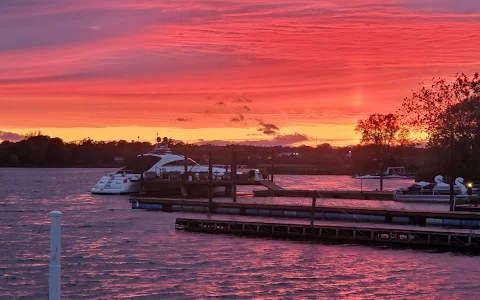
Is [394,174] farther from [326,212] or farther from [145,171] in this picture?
[326,212]

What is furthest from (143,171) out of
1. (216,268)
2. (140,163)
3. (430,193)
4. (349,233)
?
(216,268)

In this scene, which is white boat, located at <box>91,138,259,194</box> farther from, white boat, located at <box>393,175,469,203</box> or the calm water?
the calm water

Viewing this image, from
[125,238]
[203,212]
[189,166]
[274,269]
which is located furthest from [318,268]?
[189,166]

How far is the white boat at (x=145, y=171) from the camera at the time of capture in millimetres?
78062

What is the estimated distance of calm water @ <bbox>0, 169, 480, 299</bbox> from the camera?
2553 cm

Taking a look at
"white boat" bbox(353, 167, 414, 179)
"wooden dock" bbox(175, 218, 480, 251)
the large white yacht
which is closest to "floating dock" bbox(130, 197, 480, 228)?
"wooden dock" bbox(175, 218, 480, 251)

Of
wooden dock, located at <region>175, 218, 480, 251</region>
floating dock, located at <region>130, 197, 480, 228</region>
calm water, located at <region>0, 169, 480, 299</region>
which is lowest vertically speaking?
calm water, located at <region>0, 169, 480, 299</region>

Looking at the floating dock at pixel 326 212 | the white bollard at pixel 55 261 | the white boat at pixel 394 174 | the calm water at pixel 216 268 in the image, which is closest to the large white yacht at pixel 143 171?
the floating dock at pixel 326 212

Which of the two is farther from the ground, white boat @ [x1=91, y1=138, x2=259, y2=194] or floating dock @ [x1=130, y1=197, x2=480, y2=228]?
white boat @ [x1=91, y1=138, x2=259, y2=194]

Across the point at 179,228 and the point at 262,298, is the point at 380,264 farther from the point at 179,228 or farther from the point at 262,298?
the point at 179,228

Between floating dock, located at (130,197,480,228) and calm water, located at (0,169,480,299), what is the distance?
21.1 ft

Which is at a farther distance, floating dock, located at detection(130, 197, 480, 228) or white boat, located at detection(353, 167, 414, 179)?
white boat, located at detection(353, 167, 414, 179)

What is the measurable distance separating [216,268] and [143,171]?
4992 cm

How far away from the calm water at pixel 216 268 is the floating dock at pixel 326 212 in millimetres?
6440
